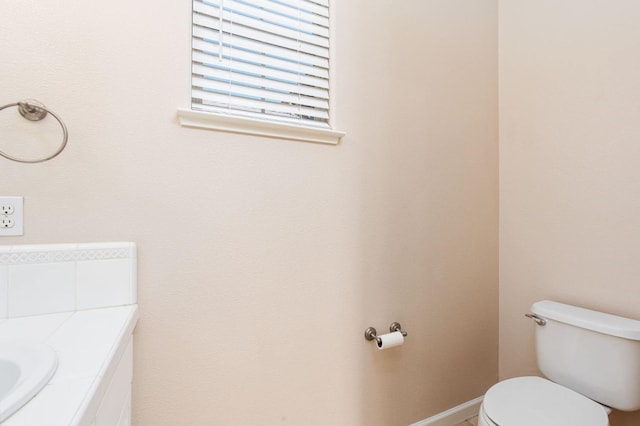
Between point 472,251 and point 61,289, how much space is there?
5.84 feet

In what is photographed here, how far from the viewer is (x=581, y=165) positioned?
1375 mm

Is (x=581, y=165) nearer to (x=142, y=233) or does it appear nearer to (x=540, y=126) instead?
(x=540, y=126)

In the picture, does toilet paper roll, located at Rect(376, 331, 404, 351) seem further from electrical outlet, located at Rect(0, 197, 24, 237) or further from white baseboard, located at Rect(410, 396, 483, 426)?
electrical outlet, located at Rect(0, 197, 24, 237)

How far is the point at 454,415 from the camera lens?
5.18 feet

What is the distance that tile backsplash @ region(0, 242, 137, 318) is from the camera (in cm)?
81

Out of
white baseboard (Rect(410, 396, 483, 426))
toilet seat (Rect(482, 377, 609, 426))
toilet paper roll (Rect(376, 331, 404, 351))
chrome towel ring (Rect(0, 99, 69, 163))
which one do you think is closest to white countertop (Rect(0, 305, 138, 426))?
chrome towel ring (Rect(0, 99, 69, 163))

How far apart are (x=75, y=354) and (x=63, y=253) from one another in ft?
1.28

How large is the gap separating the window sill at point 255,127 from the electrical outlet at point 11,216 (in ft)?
1.65

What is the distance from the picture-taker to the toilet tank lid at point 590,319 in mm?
1106

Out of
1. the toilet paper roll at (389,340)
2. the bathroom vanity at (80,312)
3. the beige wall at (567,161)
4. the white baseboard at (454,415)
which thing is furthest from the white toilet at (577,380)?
the bathroom vanity at (80,312)

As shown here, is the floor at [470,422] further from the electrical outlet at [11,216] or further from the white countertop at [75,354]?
the electrical outlet at [11,216]

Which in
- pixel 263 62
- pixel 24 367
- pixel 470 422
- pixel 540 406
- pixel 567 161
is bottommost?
pixel 470 422

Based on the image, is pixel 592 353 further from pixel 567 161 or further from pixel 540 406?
pixel 567 161

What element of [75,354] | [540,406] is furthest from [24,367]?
[540,406]
